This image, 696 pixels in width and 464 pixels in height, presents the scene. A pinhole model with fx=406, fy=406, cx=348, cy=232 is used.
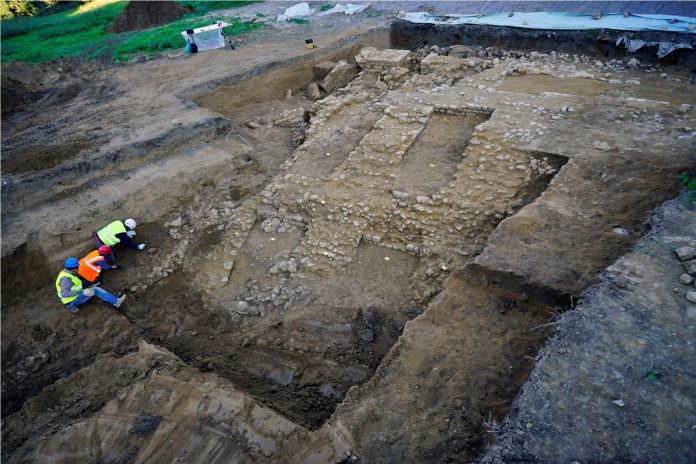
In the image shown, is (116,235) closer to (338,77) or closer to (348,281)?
(348,281)

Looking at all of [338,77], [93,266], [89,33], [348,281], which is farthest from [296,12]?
[348,281]

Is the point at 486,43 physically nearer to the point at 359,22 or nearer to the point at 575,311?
the point at 359,22

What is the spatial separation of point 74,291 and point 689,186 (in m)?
7.67

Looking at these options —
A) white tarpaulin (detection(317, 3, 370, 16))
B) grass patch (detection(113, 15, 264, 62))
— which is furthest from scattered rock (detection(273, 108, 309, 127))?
white tarpaulin (detection(317, 3, 370, 16))

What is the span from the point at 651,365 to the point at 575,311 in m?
0.61

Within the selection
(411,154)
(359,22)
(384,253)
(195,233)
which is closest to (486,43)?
(359,22)

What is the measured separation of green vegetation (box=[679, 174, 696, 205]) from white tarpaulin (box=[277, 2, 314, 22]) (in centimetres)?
1371

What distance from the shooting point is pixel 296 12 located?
15.1 meters

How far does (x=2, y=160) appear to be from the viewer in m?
7.62

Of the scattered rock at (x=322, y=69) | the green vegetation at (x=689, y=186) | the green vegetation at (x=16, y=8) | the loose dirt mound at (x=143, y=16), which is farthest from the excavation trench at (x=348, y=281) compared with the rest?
the green vegetation at (x=16, y=8)

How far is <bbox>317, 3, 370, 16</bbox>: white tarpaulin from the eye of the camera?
47.2 ft

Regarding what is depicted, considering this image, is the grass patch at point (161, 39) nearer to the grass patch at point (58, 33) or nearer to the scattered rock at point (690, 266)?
the grass patch at point (58, 33)

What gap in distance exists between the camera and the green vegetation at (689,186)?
4293 mm

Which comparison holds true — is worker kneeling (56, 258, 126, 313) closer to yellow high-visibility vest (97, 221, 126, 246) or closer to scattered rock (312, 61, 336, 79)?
yellow high-visibility vest (97, 221, 126, 246)
